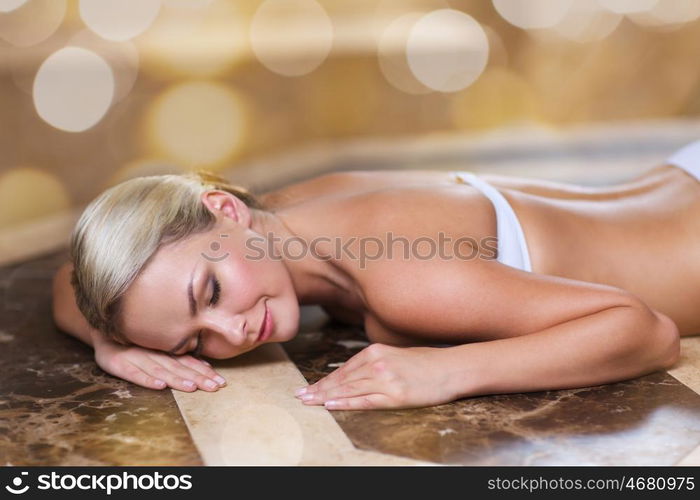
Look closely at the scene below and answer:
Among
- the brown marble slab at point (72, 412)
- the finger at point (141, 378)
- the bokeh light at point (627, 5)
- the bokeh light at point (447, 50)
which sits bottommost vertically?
the brown marble slab at point (72, 412)

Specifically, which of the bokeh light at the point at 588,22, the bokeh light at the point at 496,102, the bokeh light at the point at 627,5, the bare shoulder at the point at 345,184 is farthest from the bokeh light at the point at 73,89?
the bokeh light at the point at 627,5

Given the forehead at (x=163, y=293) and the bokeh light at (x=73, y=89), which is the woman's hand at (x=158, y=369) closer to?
the forehead at (x=163, y=293)

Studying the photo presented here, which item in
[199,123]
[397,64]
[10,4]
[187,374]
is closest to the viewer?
[187,374]

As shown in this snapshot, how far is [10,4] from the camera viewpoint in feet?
11.4

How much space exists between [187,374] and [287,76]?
2.94 metres

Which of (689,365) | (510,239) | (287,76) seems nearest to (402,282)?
(510,239)

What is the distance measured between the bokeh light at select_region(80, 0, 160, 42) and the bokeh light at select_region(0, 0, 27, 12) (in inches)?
12.6

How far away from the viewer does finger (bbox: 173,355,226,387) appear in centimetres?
192

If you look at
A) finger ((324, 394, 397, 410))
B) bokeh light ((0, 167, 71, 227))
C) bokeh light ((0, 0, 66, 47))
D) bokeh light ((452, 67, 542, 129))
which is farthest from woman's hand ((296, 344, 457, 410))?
bokeh light ((452, 67, 542, 129))

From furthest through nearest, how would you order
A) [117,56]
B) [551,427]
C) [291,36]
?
1. [291,36]
2. [117,56]
3. [551,427]

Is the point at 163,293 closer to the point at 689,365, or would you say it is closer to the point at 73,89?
the point at 689,365

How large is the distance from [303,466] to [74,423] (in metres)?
0.53

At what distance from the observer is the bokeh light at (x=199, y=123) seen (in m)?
4.02
